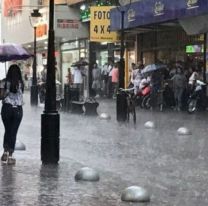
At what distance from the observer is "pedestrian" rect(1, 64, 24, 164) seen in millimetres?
10875

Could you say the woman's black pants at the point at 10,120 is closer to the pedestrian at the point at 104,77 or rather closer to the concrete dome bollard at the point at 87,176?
the concrete dome bollard at the point at 87,176

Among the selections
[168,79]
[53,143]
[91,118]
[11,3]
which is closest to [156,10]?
[168,79]

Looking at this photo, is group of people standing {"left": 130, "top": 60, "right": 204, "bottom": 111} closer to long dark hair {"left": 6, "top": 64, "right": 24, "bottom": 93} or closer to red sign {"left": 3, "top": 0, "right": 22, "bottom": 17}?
long dark hair {"left": 6, "top": 64, "right": 24, "bottom": 93}

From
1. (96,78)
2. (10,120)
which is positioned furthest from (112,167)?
(96,78)

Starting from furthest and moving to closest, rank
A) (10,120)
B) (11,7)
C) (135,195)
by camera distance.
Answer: (11,7), (10,120), (135,195)

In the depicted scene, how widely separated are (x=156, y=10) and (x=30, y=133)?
11532 mm

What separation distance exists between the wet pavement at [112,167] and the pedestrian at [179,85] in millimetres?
7142

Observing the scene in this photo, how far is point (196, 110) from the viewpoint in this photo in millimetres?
25000

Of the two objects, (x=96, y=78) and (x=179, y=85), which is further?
(x=96, y=78)

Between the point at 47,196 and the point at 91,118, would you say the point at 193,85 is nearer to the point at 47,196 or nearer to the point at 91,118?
the point at 91,118

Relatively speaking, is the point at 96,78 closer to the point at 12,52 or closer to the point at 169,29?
the point at 169,29

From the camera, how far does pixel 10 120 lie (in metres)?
11.1

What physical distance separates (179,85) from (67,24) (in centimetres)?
1668

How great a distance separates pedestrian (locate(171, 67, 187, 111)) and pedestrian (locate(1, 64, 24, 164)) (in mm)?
15291
